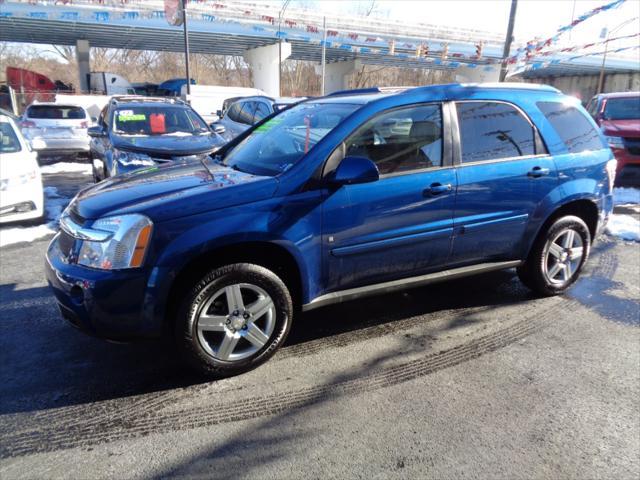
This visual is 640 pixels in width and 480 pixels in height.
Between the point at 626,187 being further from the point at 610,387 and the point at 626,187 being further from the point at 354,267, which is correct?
the point at 354,267

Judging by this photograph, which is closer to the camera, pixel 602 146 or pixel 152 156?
pixel 602 146

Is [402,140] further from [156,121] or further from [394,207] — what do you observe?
[156,121]

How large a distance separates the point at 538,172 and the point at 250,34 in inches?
1125

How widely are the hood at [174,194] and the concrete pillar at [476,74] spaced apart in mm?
38756

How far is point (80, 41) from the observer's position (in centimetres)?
3272

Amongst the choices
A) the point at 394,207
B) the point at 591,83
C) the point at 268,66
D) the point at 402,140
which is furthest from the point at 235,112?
the point at 591,83

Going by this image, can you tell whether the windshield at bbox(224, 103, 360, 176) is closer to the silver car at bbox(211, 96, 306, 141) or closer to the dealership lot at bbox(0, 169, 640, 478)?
the dealership lot at bbox(0, 169, 640, 478)

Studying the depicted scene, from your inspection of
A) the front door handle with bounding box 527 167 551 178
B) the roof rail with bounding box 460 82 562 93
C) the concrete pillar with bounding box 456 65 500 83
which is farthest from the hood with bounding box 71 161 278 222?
the concrete pillar with bounding box 456 65 500 83

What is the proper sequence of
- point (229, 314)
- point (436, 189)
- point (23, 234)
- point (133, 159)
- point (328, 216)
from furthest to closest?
point (133, 159), point (23, 234), point (436, 189), point (328, 216), point (229, 314)

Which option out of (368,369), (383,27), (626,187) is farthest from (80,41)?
(368,369)

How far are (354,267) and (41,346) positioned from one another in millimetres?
2342

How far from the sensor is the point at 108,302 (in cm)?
277

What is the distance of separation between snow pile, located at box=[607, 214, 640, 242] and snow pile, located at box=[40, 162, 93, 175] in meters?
11.2

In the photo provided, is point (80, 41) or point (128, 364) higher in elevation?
point (80, 41)
